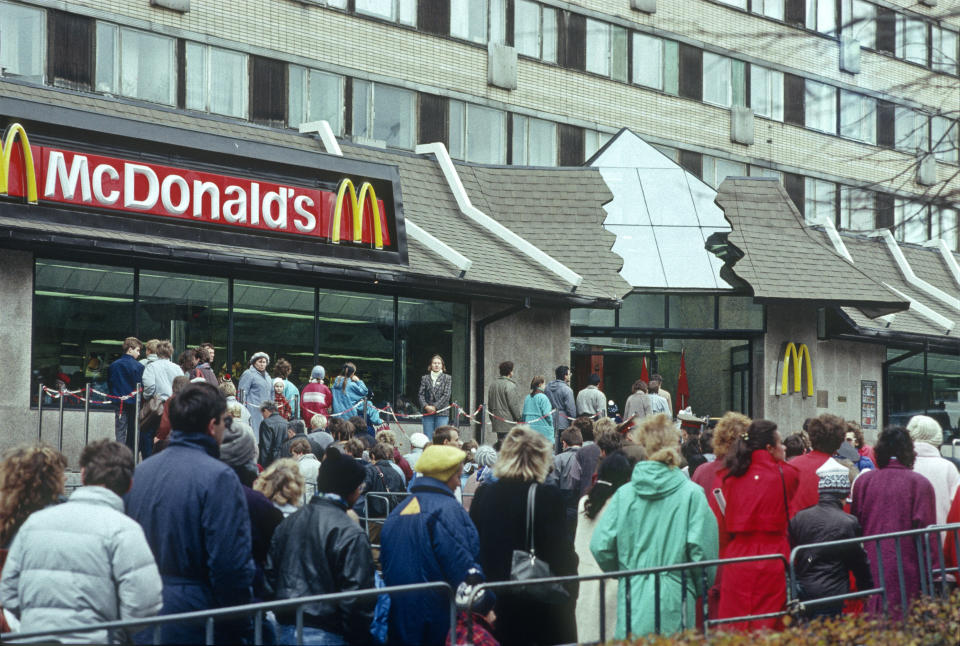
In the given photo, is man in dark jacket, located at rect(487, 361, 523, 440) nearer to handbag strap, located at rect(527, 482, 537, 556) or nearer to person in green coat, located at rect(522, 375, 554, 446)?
person in green coat, located at rect(522, 375, 554, 446)

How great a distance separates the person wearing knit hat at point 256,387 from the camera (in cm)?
1753

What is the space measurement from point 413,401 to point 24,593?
17.4m

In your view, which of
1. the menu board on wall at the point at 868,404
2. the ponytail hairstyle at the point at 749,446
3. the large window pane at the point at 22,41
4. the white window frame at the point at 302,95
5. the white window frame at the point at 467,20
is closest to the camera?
the ponytail hairstyle at the point at 749,446

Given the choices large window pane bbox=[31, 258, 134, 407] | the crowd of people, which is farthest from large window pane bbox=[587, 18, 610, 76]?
the crowd of people

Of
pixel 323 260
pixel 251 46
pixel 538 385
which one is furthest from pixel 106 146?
pixel 251 46

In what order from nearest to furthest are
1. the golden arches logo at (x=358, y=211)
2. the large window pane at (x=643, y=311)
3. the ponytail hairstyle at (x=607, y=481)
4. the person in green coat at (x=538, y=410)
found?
the ponytail hairstyle at (x=607, y=481)
the person in green coat at (x=538, y=410)
the golden arches logo at (x=358, y=211)
the large window pane at (x=643, y=311)

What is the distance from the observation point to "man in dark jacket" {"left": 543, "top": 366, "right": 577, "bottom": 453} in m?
21.1

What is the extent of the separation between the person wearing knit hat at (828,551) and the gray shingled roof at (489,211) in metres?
12.2

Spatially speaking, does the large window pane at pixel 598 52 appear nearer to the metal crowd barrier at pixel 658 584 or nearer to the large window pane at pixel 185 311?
the large window pane at pixel 185 311

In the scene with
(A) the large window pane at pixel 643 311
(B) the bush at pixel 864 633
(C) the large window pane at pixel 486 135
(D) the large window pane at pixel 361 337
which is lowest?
(B) the bush at pixel 864 633

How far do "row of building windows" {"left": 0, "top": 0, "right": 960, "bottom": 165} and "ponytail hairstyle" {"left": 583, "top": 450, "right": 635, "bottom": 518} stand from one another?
477 inches

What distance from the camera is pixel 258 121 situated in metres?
26.6

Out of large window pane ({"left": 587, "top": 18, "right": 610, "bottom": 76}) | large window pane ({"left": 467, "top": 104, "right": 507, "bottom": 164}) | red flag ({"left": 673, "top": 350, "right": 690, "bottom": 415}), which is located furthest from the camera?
large window pane ({"left": 587, "top": 18, "right": 610, "bottom": 76})

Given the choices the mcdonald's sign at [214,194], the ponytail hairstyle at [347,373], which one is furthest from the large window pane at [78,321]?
the ponytail hairstyle at [347,373]
